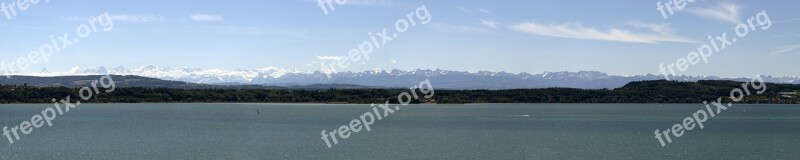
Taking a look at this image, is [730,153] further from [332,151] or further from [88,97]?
[88,97]

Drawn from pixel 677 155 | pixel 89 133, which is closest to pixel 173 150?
pixel 89 133

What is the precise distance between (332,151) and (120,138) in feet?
67.6

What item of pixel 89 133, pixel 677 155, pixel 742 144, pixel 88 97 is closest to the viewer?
pixel 677 155

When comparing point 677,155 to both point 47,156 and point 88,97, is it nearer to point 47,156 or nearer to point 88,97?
point 47,156

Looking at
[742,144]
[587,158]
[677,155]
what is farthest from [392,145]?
[742,144]

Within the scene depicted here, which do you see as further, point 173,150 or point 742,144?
point 742,144

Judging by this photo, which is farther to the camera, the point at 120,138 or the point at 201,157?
the point at 120,138

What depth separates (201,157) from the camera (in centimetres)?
5316

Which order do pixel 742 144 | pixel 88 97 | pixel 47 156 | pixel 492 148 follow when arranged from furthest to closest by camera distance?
pixel 88 97 < pixel 742 144 < pixel 492 148 < pixel 47 156

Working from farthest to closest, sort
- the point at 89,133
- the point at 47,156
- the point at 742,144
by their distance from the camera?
1. the point at 89,133
2. the point at 742,144
3. the point at 47,156

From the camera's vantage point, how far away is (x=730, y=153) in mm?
59312

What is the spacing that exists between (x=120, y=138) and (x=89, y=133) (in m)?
7.71

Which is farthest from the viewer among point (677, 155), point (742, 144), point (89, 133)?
point (89, 133)

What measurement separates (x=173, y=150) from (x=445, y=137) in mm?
23356
